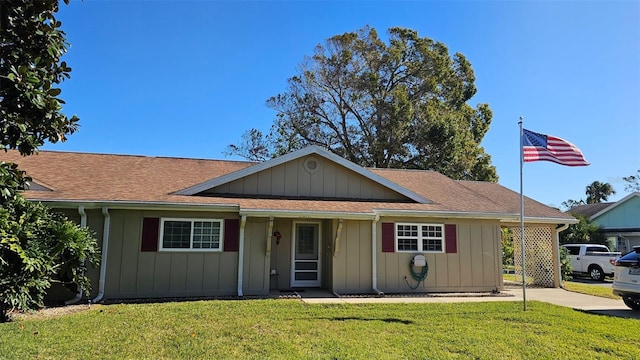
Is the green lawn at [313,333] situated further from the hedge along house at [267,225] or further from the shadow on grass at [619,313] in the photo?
the hedge along house at [267,225]

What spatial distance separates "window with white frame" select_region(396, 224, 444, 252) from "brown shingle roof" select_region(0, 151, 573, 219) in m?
0.57

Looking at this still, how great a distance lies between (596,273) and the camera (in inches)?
728

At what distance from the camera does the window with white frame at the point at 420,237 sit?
1202 centimetres

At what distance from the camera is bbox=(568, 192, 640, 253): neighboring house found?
1010 inches

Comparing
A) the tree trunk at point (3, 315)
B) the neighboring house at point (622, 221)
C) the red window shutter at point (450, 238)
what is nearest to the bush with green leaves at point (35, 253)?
the tree trunk at point (3, 315)

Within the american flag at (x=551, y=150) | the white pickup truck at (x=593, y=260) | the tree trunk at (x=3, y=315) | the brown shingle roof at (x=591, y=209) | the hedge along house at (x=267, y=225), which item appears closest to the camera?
the tree trunk at (x=3, y=315)

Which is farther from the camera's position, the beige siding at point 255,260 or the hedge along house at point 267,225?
the beige siding at point 255,260

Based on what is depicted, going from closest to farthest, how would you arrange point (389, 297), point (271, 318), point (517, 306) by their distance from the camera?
point (271, 318), point (517, 306), point (389, 297)

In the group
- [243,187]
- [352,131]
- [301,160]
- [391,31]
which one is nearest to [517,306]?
[301,160]

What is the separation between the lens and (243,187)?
11.8 m

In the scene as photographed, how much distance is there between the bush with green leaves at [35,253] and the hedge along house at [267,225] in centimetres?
101

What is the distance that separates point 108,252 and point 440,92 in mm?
23098

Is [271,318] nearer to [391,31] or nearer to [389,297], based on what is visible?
[389,297]

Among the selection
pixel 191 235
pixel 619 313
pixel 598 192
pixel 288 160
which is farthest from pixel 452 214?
pixel 598 192
